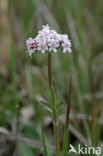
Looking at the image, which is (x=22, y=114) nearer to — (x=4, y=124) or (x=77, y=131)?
(x=4, y=124)

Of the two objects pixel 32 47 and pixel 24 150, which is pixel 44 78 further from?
pixel 32 47

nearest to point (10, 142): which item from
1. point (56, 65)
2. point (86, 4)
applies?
point (56, 65)

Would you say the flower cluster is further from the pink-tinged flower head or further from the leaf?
the leaf

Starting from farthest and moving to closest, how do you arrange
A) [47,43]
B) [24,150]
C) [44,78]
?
Answer: [44,78] < [24,150] < [47,43]

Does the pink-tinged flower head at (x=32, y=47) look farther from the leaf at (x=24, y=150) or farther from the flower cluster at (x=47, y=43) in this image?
the leaf at (x=24, y=150)

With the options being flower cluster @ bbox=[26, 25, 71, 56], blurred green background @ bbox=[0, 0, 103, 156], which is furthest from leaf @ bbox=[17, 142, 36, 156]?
flower cluster @ bbox=[26, 25, 71, 56]

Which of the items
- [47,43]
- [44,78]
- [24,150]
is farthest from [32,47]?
[44,78]

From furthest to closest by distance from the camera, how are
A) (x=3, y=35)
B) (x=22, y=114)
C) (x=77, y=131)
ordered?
(x=3, y=35) < (x=22, y=114) < (x=77, y=131)

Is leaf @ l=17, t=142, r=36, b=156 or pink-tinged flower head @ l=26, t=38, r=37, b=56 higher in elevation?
pink-tinged flower head @ l=26, t=38, r=37, b=56
